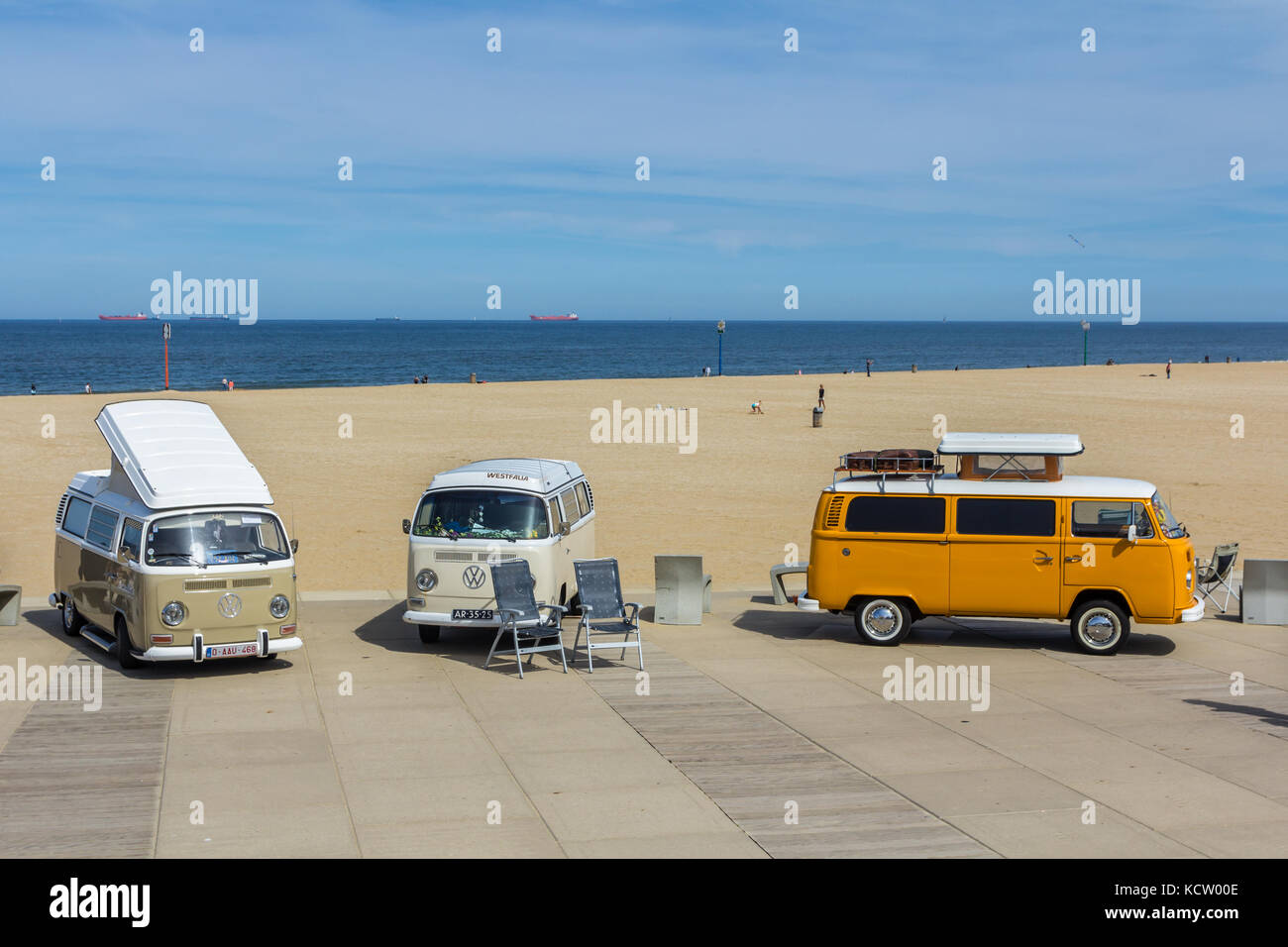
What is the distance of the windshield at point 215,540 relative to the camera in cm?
1296

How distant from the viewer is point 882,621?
14.6 meters

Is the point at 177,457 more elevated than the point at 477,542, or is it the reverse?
the point at 177,457

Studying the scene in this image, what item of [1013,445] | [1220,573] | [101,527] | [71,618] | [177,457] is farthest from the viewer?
[1220,573]

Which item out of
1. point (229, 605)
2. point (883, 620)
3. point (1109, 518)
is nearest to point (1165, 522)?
point (1109, 518)

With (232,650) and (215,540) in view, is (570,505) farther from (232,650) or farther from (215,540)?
(232,650)

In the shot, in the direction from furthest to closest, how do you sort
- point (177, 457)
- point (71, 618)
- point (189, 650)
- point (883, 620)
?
point (71, 618) → point (883, 620) → point (177, 457) → point (189, 650)

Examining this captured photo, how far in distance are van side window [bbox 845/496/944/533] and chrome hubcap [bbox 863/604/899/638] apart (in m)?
0.91

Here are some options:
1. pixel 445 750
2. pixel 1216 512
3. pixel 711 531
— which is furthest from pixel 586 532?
pixel 1216 512

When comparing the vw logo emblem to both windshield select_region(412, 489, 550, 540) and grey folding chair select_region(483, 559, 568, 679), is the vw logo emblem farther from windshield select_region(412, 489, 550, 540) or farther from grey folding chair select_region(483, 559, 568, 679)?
grey folding chair select_region(483, 559, 568, 679)

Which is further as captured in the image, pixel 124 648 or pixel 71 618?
pixel 71 618

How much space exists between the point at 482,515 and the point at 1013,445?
5.94 metres

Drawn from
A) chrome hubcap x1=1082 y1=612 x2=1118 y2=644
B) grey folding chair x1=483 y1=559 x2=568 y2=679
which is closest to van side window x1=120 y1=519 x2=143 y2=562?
grey folding chair x1=483 y1=559 x2=568 y2=679

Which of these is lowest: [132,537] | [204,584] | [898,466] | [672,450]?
[204,584]

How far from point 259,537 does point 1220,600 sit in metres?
12.4
